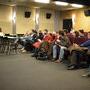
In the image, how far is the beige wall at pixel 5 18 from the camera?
14898 millimetres

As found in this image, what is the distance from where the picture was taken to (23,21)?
52.3 feet

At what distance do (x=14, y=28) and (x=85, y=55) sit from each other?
8729mm

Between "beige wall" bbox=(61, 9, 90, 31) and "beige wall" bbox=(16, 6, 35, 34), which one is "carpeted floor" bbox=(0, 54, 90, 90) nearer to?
"beige wall" bbox=(16, 6, 35, 34)

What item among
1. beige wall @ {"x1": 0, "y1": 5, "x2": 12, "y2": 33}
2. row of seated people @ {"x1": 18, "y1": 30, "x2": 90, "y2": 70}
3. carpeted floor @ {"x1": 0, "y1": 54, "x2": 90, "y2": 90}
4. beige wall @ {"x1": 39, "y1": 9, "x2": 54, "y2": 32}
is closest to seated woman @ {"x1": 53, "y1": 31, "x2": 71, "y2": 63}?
row of seated people @ {"x1": 18, "y1": 30, "x2": 90, "y2": 70}

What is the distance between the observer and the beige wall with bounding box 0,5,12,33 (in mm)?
14898

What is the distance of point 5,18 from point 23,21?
54.5 inches

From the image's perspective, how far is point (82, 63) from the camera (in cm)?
773

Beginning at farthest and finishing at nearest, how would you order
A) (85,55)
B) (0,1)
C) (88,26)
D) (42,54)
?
(88,26) → (0,1) → (42,54) → (85,55)

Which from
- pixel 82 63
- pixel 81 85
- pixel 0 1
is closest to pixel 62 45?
pixel 82 63

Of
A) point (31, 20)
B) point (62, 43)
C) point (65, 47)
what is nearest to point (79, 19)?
point (31, 20)

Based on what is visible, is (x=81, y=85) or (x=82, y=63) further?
(x=82, y=63)

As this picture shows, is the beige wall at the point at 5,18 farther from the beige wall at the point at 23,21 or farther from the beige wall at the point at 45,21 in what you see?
the beige wall at the point at 45,21

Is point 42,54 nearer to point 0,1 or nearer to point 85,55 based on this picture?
point 85,55

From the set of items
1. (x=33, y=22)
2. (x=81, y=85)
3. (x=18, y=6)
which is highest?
(x=18, y=6)
